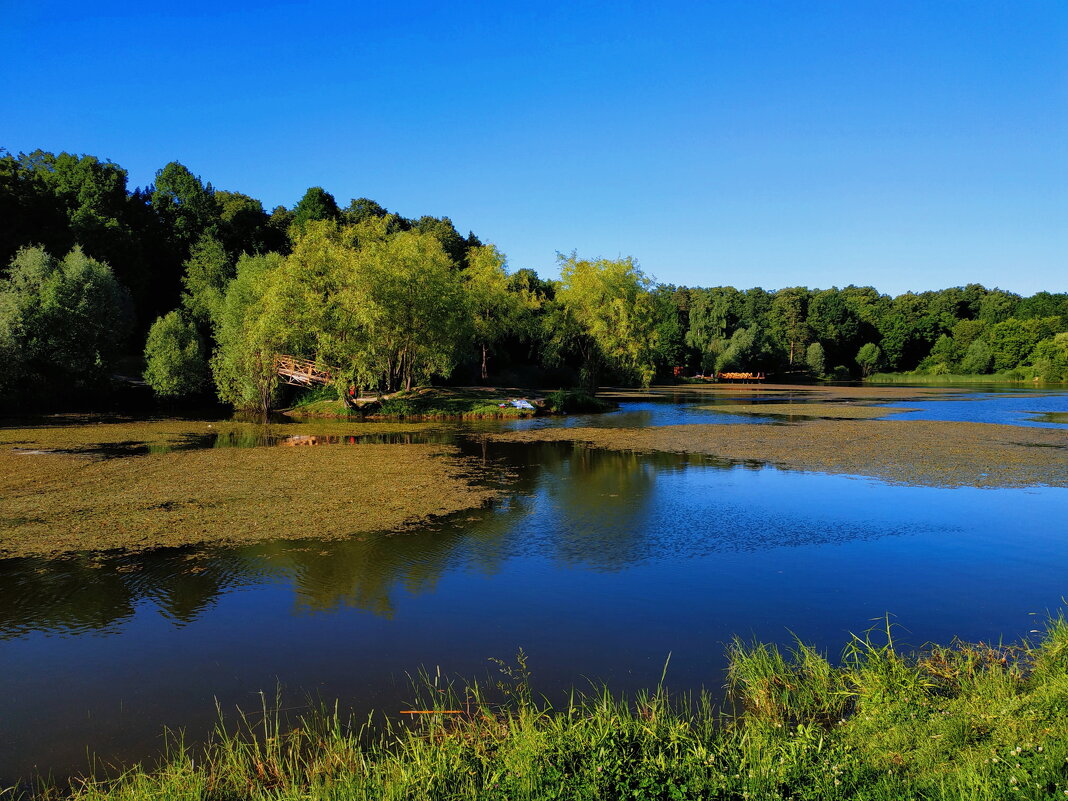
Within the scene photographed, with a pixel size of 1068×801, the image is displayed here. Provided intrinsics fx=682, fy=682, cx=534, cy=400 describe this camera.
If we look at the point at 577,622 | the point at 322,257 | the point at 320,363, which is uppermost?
the point at 322,257

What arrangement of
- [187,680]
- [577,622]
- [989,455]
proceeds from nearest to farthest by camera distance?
[187,680]
[577,622]
[989,455]

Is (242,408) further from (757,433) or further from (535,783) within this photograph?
(535,783)

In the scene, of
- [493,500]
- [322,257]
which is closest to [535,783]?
[493,500]

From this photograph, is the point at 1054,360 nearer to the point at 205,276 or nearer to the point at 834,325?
the point at 834,325

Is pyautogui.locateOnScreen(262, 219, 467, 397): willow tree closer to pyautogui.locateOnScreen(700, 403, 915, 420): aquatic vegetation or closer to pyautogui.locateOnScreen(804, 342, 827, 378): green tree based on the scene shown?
pyautogui.locateOnScreen(700, 403, 915, 420): aquatic vegetation

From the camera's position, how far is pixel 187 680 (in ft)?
20.3

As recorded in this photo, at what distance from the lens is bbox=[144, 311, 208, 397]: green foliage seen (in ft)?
119

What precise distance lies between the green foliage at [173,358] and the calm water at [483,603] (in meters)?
29.7

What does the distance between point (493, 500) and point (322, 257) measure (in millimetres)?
23188

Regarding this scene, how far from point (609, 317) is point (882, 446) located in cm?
2790

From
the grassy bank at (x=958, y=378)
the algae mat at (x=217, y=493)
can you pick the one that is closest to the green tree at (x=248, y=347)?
the algae mat at (x=217, y=493)

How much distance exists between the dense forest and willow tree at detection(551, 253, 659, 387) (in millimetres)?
143

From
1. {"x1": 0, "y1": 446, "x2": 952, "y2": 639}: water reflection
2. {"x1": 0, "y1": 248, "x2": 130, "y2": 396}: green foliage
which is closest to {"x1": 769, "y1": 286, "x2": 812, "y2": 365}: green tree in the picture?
{"x1": 0, "y1": 248, "x2": 130, "y2": 396}: green foliage

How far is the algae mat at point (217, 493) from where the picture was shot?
11.2m
